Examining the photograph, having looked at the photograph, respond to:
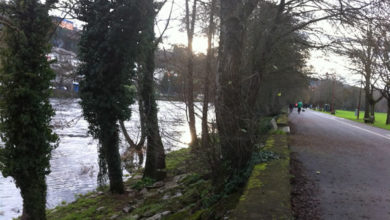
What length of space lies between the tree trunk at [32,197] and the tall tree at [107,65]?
3.03 metres

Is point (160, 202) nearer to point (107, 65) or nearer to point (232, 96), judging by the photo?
point (232, 96)

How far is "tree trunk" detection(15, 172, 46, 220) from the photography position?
8344 mm

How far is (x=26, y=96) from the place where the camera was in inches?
320

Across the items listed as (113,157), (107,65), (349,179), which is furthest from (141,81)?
(349,179)

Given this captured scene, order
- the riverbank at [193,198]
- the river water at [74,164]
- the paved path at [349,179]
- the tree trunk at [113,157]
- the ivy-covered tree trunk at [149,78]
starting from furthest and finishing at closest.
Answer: the tree trunk at [113,157] < the ivy-covered tree trunk at [149,78] < the river water at [74,164] < the paved path at [349,179] < the riverbank at [193,198]

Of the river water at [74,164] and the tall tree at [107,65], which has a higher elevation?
the tall tree at [107,65]

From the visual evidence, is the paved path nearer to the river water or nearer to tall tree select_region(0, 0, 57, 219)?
the river water

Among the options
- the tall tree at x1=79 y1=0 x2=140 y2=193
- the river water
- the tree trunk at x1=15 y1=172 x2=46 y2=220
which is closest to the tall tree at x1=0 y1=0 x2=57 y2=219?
the tree trunk at x1=15 y1=172 x2=46 y2=220

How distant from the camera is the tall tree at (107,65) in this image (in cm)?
1053

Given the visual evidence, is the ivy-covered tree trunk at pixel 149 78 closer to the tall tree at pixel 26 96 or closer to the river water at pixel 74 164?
the river water at pixel 74 164

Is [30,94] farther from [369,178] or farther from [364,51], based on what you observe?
[364,51]

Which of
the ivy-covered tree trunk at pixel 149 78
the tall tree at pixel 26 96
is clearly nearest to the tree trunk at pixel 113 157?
the ivy-covered tree trunk at pixel 149 78

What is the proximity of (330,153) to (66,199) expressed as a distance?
31.2ft

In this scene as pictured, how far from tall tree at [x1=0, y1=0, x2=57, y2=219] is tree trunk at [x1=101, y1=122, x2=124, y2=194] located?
2.80 meters
